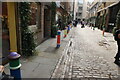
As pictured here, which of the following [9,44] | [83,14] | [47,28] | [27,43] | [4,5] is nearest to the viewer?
[4,5]

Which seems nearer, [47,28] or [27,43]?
[27,43]

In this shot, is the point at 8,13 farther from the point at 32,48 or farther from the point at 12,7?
the point at 32,48

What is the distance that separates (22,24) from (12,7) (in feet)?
2.79

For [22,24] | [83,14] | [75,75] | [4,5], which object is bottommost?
[75,75]

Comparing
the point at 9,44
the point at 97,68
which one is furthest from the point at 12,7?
the point at 97,68

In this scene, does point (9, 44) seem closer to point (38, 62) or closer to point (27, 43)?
point (27, 43)

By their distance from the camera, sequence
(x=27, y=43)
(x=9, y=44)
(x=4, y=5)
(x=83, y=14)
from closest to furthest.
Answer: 1. (x=4, y=5)
2. (x=9, y=44)
3. (x=27, y=43)
4. (x=83, y=14)

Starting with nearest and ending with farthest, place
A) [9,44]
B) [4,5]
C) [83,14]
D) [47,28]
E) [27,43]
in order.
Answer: [4,5]
[9,44]
[27,43]
[47,28]
[83,14]

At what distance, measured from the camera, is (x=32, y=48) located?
5.32m

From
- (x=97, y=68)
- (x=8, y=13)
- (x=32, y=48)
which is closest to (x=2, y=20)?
(x=8, y=13)

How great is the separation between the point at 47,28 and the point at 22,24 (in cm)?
589

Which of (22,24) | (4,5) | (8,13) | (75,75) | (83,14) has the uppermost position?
(83,14)

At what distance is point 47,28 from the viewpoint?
10.9 meters

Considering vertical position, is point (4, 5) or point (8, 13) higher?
point (4, 5)
